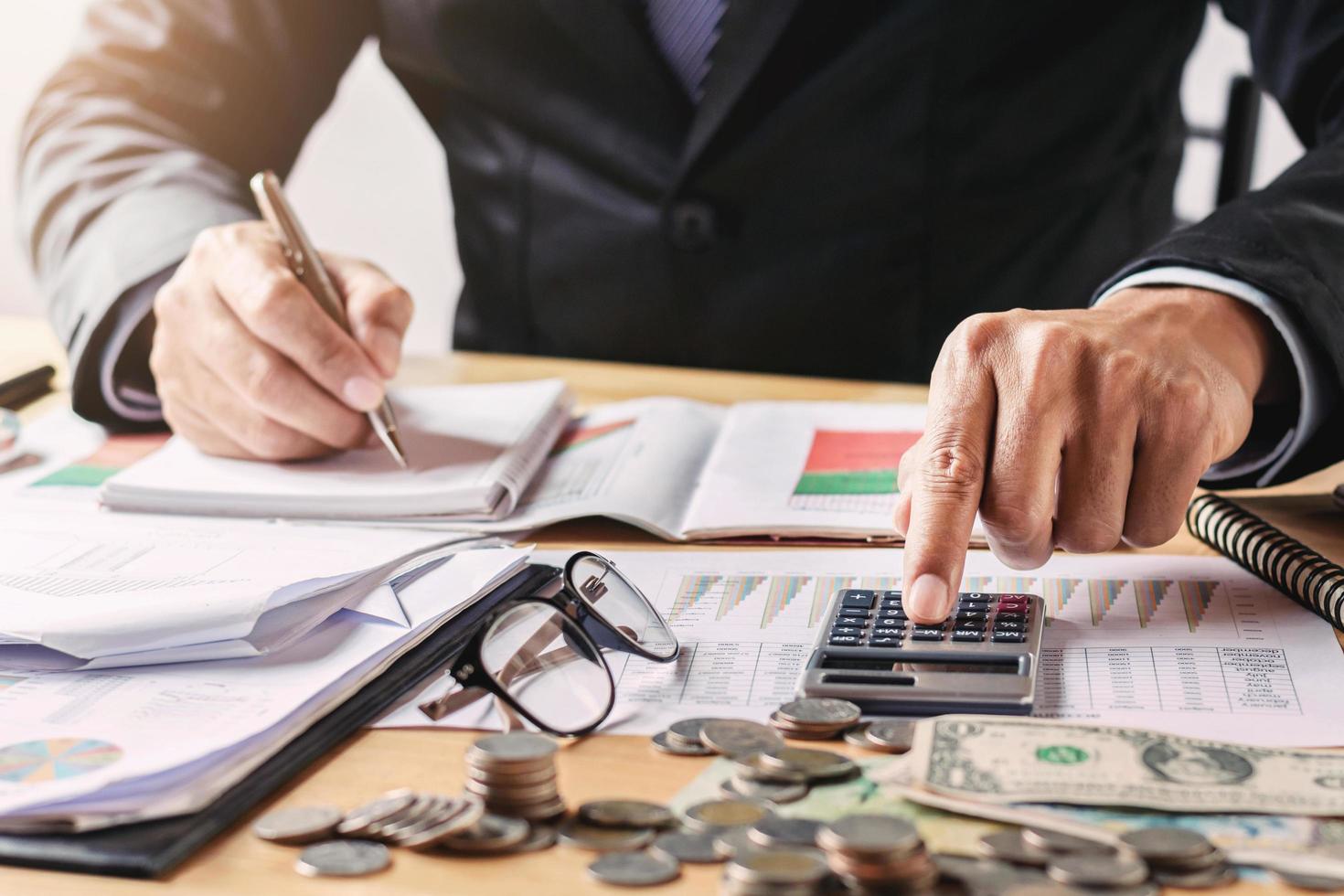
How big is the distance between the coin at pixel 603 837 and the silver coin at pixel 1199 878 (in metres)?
0.21

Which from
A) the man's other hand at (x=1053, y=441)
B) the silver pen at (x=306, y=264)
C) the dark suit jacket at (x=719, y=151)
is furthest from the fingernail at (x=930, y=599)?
the dark suit jacket at (x=719, y=151)

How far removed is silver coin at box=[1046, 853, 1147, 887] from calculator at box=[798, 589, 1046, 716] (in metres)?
0.15

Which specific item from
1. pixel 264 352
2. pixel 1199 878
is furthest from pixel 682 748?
pixel 264 352

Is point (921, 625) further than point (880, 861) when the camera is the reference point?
Yes

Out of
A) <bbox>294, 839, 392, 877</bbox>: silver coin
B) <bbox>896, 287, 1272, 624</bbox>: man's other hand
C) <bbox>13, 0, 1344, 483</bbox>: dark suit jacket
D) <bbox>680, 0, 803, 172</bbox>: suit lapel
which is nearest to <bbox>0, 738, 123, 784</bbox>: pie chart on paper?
<bbox>294, 839, 392, 877</bbox>: silver coin

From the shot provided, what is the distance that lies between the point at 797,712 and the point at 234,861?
0.92 feet

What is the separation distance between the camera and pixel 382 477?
1.09 meters

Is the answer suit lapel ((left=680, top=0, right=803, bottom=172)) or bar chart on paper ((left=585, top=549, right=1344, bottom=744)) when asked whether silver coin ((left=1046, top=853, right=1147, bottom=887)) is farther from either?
suit lapel ((left=680, top=0, right=803, bottom=172))

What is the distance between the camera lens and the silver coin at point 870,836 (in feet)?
1.74

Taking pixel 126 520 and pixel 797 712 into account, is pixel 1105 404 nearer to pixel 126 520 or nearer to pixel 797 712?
pixel 797 712

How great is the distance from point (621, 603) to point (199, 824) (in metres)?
0.28

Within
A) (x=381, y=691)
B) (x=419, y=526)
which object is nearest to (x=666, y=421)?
(x=419, y=526)

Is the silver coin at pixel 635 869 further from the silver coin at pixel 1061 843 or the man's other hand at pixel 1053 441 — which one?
the man's other hand at pixel 1053 441

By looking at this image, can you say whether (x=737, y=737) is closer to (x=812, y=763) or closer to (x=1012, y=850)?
(x=812, y=763)
